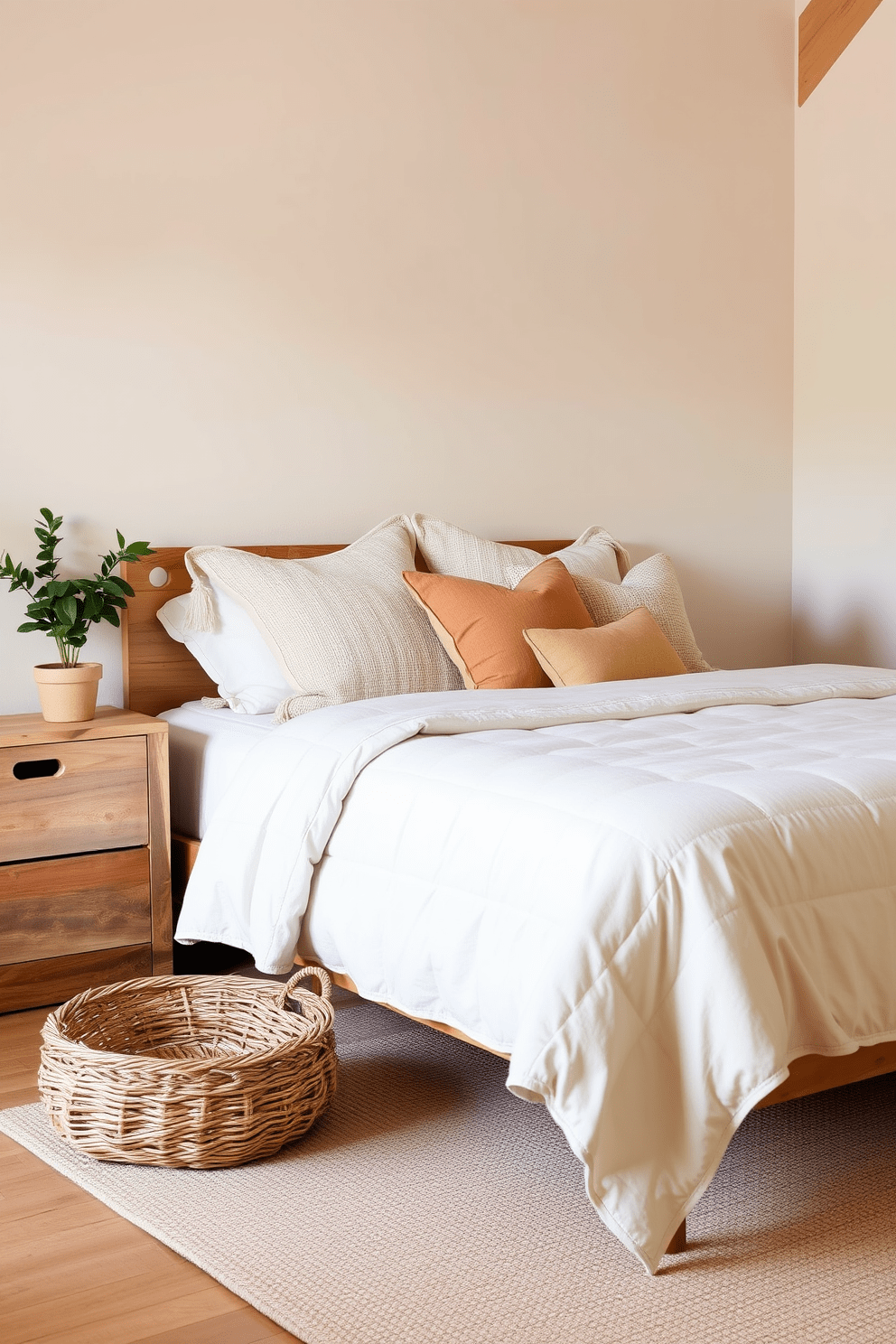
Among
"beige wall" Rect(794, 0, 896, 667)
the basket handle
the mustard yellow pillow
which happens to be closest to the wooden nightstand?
the basket handle

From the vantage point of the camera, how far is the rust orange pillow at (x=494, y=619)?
9.97ft

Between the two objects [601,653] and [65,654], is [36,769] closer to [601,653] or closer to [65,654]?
[65,654]

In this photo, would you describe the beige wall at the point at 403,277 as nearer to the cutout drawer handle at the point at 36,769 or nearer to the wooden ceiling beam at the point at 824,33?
the wooden ceiling beam at the point at 824,33

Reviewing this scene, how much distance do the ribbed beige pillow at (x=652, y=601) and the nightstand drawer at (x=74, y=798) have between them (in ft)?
4.12


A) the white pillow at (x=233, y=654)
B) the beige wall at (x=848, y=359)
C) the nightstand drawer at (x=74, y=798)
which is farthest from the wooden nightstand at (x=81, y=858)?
the beige wall at (x=848, y=359)

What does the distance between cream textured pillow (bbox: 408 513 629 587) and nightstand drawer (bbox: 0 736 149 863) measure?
103 centimetres

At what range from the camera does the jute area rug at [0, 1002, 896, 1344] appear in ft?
5.20

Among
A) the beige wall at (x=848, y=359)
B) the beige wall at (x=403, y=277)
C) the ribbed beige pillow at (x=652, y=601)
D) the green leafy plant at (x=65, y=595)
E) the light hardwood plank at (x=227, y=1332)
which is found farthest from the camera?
the beige wall at (x=848, y=359)

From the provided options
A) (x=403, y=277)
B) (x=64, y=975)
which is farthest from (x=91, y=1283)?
(x=403, y=277)

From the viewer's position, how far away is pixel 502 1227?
1.81 m

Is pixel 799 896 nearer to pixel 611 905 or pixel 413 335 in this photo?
pixel 611 905

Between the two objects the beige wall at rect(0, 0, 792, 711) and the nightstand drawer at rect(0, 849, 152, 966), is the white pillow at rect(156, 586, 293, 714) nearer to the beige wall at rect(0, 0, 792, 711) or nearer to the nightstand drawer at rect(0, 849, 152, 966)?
the beige wall at rect(0, 0, 792, 711)

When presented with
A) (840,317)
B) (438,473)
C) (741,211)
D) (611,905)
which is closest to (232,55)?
(438,473)

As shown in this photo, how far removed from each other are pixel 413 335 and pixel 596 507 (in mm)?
814
